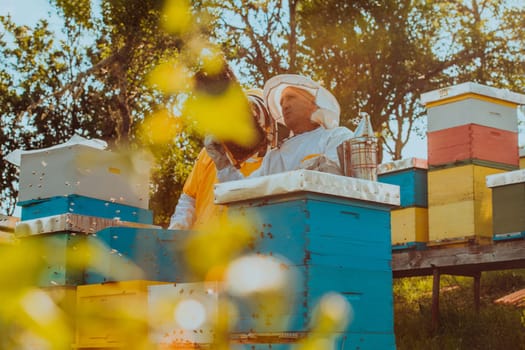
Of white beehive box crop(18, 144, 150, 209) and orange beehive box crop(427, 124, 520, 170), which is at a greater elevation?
orange beehive box crop(427, 124, 520, 170)

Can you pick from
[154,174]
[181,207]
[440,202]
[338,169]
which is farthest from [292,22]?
[338,169]

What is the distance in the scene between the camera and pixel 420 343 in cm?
742

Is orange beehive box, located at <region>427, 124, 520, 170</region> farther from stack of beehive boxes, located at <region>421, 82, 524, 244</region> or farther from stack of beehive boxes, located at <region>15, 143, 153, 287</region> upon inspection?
stack of beehive boxes, located at <region>15, 143, 153, 287</region>

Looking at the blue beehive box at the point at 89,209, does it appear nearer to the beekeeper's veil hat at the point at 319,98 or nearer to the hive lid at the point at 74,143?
the hive lid at the point at 74,143

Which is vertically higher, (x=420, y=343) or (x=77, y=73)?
(x=77, y=73)

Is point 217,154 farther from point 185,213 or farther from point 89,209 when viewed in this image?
point 89,209

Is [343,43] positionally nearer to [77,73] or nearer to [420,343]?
[77,73]

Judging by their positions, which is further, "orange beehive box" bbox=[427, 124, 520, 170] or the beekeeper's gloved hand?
"orange beehive box" bbox=[427, 124, 520, 170]

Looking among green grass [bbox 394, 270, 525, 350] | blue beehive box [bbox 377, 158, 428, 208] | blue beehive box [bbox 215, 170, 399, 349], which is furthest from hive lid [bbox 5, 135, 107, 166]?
blue beehive box [bbox 215, 170, 399, 349]

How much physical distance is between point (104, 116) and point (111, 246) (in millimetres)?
14232

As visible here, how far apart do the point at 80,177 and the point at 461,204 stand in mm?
3389

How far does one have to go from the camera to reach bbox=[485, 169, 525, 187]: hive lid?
6195 mm

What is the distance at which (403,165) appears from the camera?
24.2ft

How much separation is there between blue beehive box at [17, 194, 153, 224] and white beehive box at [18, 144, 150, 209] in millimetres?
38
